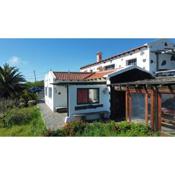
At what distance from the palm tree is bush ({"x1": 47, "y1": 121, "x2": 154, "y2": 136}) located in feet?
47.7

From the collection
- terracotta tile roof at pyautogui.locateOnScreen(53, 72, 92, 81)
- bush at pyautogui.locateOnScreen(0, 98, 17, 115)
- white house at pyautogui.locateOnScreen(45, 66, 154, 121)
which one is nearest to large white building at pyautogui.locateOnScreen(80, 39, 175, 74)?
white house at pyautogui.locateOnScreen(45, 66, 154, 121)

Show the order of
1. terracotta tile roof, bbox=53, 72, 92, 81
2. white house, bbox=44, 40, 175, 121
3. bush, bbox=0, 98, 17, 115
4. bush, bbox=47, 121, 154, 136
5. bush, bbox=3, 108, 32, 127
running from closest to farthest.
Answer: bush, bbox=47, 121, 154, 136 < bush, bbox=3, 108, 32, 127 < white house, bbox=44, 40, 175, 121 < bush, bbox=0, 98, 17, 115 < terracotta tile roof, bbox=53, 72, 92, 81

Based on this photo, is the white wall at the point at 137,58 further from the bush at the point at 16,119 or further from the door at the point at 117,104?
the bush at the point at 16,119

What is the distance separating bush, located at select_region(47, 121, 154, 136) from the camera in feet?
29.1

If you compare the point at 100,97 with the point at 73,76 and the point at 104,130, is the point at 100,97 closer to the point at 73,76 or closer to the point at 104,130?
the point at 104,130

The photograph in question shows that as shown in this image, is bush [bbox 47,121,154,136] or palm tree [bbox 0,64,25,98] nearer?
bush [bbox 47,121,154,136]

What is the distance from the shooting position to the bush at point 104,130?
8867 mm

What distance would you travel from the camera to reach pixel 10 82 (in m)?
22.4

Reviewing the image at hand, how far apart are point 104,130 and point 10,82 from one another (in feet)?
54.0

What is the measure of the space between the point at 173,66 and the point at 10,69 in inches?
681

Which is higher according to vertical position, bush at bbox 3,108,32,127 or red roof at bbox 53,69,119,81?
red roof at bbox 53,69,119,81

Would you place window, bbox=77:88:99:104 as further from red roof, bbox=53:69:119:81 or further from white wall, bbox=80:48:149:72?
white wall, bbox=80:48:149:72

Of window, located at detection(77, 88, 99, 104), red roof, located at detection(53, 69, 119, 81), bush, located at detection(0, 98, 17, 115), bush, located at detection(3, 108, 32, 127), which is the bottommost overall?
bush, located at detection(3, 108, 32, 127)

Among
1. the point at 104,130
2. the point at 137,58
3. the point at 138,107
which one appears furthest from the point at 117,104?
the point at 137,58
